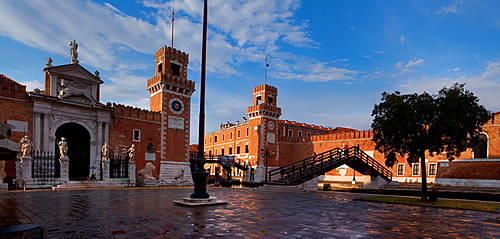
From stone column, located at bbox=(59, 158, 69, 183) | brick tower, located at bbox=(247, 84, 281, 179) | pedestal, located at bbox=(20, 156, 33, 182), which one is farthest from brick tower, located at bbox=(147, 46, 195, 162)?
brick tower, located at bbox=(247, 84, 281, 179)

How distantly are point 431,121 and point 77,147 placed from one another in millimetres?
23975

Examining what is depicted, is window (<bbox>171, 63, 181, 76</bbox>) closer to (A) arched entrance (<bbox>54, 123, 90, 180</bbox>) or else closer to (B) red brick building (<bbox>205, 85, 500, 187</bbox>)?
(A) arched entrance (<bbox>54, 123, 90, 180</bbox>)

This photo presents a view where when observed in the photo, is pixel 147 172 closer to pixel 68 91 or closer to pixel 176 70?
pixel 68 91

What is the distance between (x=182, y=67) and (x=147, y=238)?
29.0m

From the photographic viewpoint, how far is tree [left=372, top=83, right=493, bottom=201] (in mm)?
12992

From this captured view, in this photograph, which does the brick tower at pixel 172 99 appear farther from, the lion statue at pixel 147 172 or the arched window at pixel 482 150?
the arched window at pixel 482 150

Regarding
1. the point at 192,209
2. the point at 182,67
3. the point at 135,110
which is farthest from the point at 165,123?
the point at 192,209

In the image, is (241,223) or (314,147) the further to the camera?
(314,147)

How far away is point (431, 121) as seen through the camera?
13609 mm

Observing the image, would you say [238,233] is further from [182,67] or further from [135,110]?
[182,67]

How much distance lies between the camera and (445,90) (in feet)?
44.6

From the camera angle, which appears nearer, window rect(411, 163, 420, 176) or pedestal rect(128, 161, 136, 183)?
pedestal rect(128, 161, 136, 183)

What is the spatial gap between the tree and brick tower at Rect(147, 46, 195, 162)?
21023 mm

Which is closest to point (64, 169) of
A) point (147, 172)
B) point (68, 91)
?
point (68, 91)
